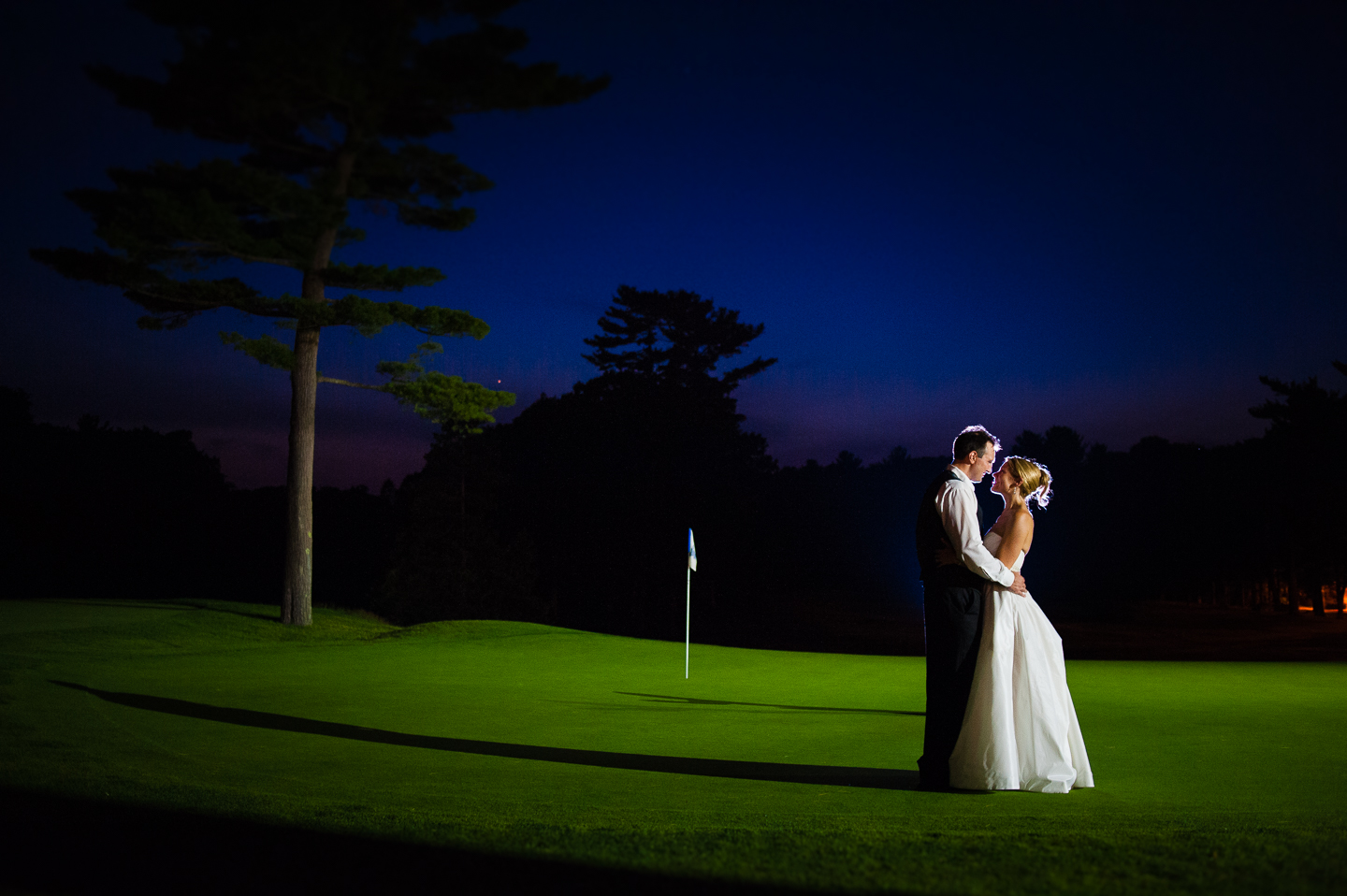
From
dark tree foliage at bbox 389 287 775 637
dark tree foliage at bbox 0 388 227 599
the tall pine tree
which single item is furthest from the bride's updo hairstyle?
dark tree foliage at bbox 0 388 227 599

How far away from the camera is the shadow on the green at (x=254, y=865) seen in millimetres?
3141

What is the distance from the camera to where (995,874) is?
3479 millimetres

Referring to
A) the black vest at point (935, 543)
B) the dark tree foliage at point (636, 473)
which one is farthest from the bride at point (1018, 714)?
the dark tree foliage at point (636, 473)

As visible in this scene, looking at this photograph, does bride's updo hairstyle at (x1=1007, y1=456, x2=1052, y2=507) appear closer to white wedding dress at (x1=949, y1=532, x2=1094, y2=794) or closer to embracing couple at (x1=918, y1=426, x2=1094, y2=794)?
embracing couple at (x1=918, y1=426, x2=1094, y2=794)

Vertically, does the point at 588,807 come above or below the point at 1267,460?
below

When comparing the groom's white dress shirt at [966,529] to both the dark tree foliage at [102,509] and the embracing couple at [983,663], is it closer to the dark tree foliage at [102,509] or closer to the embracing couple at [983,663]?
the embracing couple at [983,663]

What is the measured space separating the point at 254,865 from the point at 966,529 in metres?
4.04

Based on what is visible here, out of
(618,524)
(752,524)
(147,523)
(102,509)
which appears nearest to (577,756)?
(618,524)

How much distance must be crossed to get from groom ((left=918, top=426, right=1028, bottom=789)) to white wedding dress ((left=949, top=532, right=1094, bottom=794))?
0.23ft

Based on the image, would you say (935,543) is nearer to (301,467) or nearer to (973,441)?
(973,441)

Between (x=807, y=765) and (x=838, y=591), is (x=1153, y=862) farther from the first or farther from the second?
(x=838, y=591)

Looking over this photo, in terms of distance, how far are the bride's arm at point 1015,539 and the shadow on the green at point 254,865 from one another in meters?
3.49

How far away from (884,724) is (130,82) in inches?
713

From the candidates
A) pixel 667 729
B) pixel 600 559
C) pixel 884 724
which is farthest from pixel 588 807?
pixel 600 559
